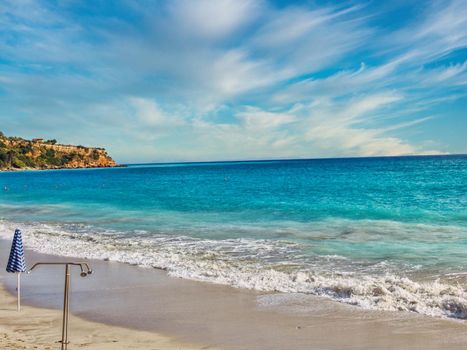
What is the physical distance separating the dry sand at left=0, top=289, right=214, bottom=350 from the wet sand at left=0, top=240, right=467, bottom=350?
29 cm

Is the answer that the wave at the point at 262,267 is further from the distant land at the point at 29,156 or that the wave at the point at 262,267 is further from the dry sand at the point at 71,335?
the distant land at the point at 29,156

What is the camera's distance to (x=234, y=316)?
884 cm

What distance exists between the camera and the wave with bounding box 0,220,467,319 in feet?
31.8

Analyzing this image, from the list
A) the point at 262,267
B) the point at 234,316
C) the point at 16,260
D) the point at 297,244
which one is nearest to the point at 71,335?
the point at 16,260

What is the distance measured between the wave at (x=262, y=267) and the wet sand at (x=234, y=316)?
0.61 m

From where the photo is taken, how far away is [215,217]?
86.0ft

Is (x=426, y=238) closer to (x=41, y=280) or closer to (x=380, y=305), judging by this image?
(x=380, y=305)

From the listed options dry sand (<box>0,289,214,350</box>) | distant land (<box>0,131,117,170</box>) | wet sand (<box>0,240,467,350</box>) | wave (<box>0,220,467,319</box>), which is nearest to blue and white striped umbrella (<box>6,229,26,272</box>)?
dry sand (<box>0,289,214,350</box>)

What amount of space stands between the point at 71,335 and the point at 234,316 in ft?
10.8

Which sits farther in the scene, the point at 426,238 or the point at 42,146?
the point at 42,146

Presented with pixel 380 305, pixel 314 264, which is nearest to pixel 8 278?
pixel 314 264

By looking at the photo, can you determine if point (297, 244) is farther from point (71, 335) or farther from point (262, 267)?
point (71, 335)

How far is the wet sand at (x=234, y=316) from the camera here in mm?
7449

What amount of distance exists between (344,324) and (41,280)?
884 cm
